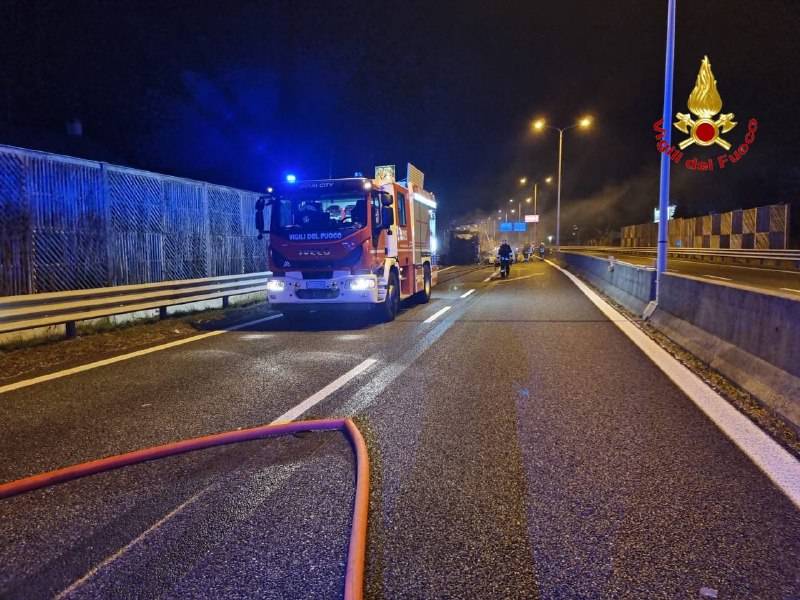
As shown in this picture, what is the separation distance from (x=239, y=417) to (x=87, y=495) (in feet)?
5.22

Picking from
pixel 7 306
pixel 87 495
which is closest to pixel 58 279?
pixel 7 306

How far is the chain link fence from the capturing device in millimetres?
9148

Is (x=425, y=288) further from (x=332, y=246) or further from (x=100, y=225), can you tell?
(x=100, y=225)

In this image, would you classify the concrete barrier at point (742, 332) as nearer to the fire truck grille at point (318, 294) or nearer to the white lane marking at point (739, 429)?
the white lane marking at point (739, 429)

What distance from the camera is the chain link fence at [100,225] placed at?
9148 mm

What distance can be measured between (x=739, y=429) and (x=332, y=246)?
746cm

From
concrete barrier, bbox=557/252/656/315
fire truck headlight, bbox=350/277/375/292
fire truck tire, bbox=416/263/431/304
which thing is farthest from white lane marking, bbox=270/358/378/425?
fire truck tire, bbox=416/263/431/304

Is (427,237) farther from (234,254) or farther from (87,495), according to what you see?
(87,495)

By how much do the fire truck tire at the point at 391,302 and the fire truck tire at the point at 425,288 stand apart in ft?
8.80

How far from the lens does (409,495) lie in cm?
338

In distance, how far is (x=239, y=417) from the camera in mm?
4977

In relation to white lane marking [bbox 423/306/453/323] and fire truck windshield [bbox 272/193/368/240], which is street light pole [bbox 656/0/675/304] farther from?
fire truck windshield [bbox 272/193/368/240]

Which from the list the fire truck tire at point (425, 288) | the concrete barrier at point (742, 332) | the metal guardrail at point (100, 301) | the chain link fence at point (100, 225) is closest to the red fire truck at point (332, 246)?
the metal guardrail at point (100, 301)

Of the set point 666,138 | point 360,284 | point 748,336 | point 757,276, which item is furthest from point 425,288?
point 757,276
